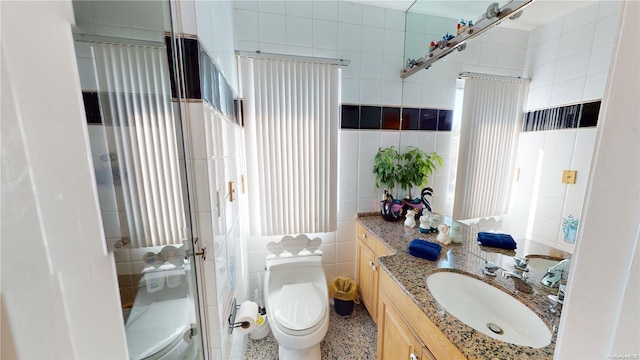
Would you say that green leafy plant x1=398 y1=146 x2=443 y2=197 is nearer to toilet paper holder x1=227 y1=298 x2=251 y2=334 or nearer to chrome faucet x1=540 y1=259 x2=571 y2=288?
chrome faucet x1=540 y1=259 x2=571 y2=288

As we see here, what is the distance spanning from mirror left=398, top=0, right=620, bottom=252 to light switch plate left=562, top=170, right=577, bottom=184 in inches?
0.5

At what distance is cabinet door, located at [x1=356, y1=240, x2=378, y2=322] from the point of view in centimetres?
164

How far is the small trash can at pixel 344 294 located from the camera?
179 cm

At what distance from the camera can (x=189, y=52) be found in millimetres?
779

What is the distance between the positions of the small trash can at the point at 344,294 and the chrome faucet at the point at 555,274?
4.09ft

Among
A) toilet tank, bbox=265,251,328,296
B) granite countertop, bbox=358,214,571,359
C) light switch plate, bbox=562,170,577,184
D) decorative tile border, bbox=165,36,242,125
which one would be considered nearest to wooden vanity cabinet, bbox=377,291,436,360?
granite countertop, bbox=358,214,571,359

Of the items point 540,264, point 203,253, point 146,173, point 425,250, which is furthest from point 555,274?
point 146,173

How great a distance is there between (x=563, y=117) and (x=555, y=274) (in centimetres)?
64

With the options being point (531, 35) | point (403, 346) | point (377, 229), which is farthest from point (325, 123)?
point (403, 346)

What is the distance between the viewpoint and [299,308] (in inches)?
55.7

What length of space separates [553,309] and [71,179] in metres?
1.30

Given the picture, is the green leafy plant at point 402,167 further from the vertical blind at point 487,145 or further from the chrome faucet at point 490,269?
the chrome faucet at point 490,269

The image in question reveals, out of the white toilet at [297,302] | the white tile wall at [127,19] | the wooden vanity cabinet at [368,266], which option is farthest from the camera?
the wooden vanity cabinet at [368,266]

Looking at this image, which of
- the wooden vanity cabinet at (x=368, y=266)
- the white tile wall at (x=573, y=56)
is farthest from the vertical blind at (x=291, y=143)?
the white tile wall at (x=573, y=56)
